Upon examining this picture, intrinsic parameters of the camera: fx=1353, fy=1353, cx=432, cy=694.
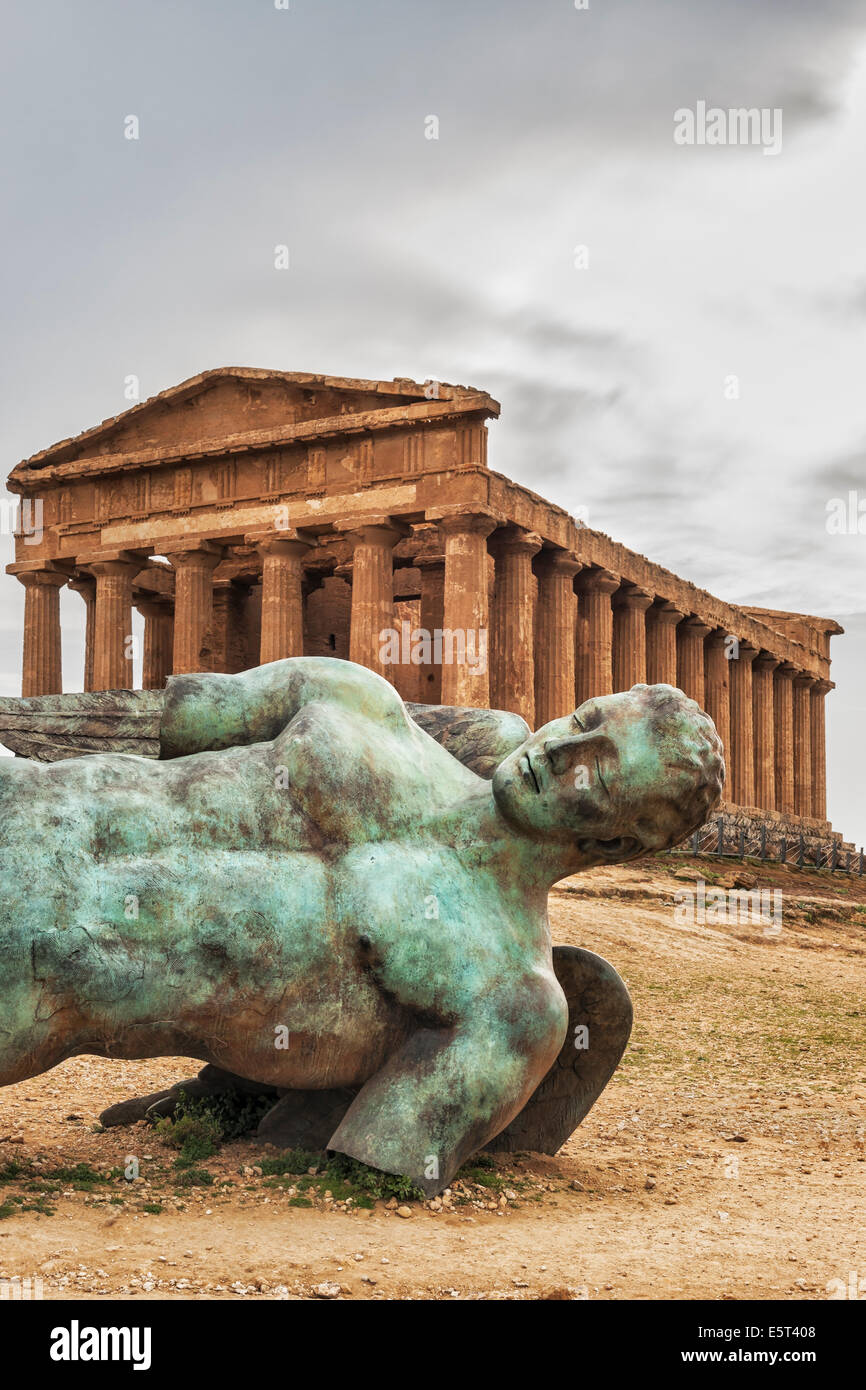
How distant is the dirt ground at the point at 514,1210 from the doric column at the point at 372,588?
18.8m

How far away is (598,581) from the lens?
3216cm

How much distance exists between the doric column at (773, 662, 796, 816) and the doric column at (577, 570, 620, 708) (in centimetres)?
1568

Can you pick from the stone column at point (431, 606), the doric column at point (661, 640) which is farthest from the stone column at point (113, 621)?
the doric column at point (661, 640)

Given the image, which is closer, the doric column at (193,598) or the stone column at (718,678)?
the doric column at (193,598)

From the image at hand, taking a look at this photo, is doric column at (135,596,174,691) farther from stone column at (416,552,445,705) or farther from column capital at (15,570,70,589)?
stone column at (416,552,445,705)

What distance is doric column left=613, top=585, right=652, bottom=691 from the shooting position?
112ft

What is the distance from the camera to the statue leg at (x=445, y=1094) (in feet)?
14.4

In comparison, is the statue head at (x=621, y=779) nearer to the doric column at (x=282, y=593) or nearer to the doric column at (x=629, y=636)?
the doric column at (x=282, y=593)

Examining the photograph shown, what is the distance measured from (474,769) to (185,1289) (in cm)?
247

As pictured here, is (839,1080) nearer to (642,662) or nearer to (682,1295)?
(682,1295)

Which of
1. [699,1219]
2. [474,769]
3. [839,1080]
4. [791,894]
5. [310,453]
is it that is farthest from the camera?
[310,453]

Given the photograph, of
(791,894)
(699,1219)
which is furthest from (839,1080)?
(791,894)

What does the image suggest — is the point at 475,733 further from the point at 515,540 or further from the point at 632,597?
the point at 632,597

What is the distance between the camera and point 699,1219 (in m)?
4.89
